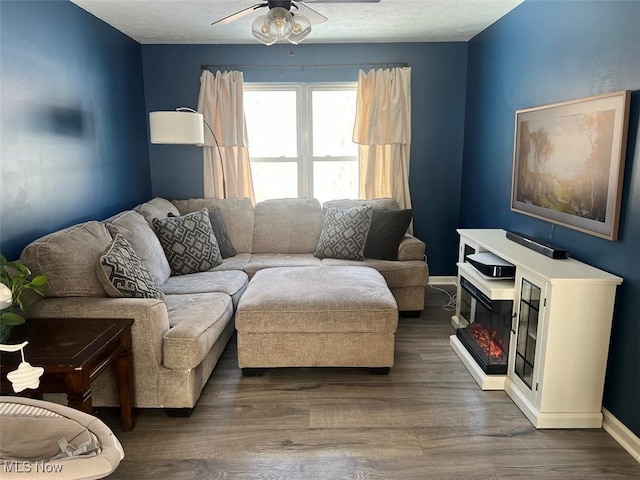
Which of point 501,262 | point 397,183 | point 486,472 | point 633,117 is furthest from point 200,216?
point 633,117

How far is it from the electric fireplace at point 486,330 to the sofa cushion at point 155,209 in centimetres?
247

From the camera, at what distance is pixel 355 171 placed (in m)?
4.62

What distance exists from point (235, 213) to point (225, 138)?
0.79m

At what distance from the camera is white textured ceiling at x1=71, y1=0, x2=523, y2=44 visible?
3.17m

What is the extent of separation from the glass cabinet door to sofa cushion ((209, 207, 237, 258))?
2419 millimetres

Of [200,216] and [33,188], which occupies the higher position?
[33,188]

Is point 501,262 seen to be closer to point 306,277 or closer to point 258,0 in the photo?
point 306,277

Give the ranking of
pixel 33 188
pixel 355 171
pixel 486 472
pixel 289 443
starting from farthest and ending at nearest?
pixel 355 171
pixel 33 188
pixel 289 443
pixel 486 472

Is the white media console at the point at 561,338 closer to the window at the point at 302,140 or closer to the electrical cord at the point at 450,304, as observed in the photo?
the electrical cord at the point at 450,304

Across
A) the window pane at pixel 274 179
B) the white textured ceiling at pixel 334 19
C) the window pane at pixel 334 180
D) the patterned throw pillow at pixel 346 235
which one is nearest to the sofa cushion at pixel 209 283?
the patterned throw pillow at pixel 346 235

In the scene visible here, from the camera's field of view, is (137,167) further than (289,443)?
Yes

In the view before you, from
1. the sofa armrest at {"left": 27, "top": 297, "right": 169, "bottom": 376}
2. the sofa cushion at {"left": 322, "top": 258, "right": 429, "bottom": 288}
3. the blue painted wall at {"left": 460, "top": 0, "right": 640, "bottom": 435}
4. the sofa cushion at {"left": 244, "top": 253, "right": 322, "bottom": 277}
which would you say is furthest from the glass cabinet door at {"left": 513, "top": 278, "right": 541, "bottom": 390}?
the sofa armrest at {"left": 27, "top": 297, "right": 169, "bottom": 376}

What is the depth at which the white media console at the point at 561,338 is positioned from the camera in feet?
6.95

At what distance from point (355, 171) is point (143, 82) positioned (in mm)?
2277
